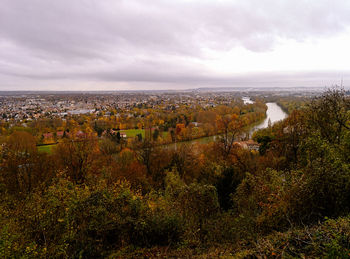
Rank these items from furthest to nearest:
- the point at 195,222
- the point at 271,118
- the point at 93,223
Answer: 1. the point at 271,118
2. the point at 195,222
3. the point at 93,223

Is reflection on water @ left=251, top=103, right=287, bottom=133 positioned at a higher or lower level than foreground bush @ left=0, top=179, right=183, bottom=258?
lower

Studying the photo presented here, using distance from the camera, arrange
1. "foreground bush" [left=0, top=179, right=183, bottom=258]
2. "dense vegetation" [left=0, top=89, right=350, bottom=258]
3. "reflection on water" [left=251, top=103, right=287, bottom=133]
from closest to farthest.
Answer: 1. "dense vegetation" [left=0, top=89, right=350, bottom=258]
2. "foreground bush" [left=0, top=179, right=183, bottom=258]
3. "reflection on water" [left=251, top=103, right=287, bottom=133]

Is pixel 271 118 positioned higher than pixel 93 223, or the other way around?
pixel 93 223

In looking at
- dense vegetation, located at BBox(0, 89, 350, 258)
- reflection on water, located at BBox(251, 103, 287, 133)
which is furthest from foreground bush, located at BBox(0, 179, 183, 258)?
reflection on water, located at BBox(251, 103, 287, 133)

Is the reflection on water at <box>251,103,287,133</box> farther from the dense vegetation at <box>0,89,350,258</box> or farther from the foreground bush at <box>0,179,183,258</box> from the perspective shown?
the foreground bush at <box>0,179,183,258</box>

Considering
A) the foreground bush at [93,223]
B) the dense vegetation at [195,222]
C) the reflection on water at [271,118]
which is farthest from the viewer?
the reflection on water at [271,118]

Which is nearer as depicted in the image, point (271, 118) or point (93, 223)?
point (93, 223)

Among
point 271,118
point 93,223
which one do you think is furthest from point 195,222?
point 271,118

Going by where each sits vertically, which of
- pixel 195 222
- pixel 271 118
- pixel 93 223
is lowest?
pixel 271 118

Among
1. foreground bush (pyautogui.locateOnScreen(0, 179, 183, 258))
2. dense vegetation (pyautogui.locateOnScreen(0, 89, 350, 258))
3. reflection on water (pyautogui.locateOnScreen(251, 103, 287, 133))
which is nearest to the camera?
dense vegetation (pyautogui.locateOnScreen(0, 89, 350, 258))

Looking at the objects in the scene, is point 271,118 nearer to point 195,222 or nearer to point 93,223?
point 195,222

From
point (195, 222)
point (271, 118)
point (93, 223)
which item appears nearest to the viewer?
point (93, 223)

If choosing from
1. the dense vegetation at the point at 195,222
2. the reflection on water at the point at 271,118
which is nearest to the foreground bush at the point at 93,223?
the dense vegetation at the point at 195,222

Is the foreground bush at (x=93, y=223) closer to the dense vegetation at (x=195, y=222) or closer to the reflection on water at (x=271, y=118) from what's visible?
the dense vegetation at (x=195, y=222)
